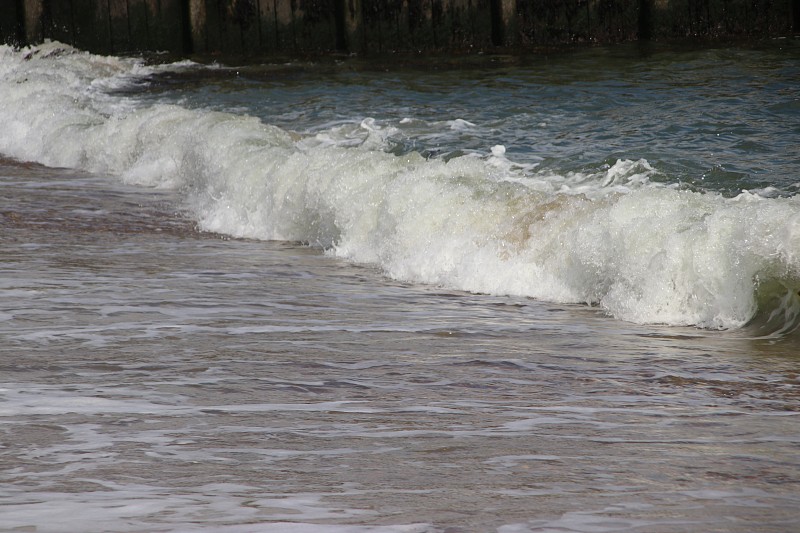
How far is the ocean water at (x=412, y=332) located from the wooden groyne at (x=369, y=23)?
7.17 m

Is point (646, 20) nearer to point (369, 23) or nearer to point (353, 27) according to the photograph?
point (369, 23)

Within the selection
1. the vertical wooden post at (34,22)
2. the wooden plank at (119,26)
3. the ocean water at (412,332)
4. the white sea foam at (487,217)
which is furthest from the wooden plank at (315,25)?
the ocean water at (412,332)

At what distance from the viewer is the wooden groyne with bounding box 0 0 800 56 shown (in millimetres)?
18141

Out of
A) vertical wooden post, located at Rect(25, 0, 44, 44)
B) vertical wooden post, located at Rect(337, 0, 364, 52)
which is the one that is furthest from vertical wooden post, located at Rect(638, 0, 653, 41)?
vertical wooden post, located at Rect(25, 0, 44, 44)

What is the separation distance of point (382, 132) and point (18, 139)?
13.9 ft

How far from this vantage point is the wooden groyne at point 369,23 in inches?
714

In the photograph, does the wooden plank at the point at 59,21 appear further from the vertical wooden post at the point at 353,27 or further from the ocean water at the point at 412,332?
the ocean water at the point at 412,332

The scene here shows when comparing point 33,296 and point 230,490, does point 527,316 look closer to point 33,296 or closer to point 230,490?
point 33,296

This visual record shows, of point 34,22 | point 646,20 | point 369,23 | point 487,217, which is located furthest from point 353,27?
point 487,217

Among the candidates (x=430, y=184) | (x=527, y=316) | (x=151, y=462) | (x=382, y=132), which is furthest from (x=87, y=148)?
(x=151, y=462)

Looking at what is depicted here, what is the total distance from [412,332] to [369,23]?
15.4 metres

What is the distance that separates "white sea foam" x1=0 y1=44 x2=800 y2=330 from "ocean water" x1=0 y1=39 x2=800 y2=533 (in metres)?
0.02

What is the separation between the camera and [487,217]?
22.5 feet

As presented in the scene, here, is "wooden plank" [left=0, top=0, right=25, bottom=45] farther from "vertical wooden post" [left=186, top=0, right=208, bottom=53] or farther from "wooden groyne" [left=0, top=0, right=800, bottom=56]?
"vertical wooden post" [left=186, top=0, right=208, bottom=53]
